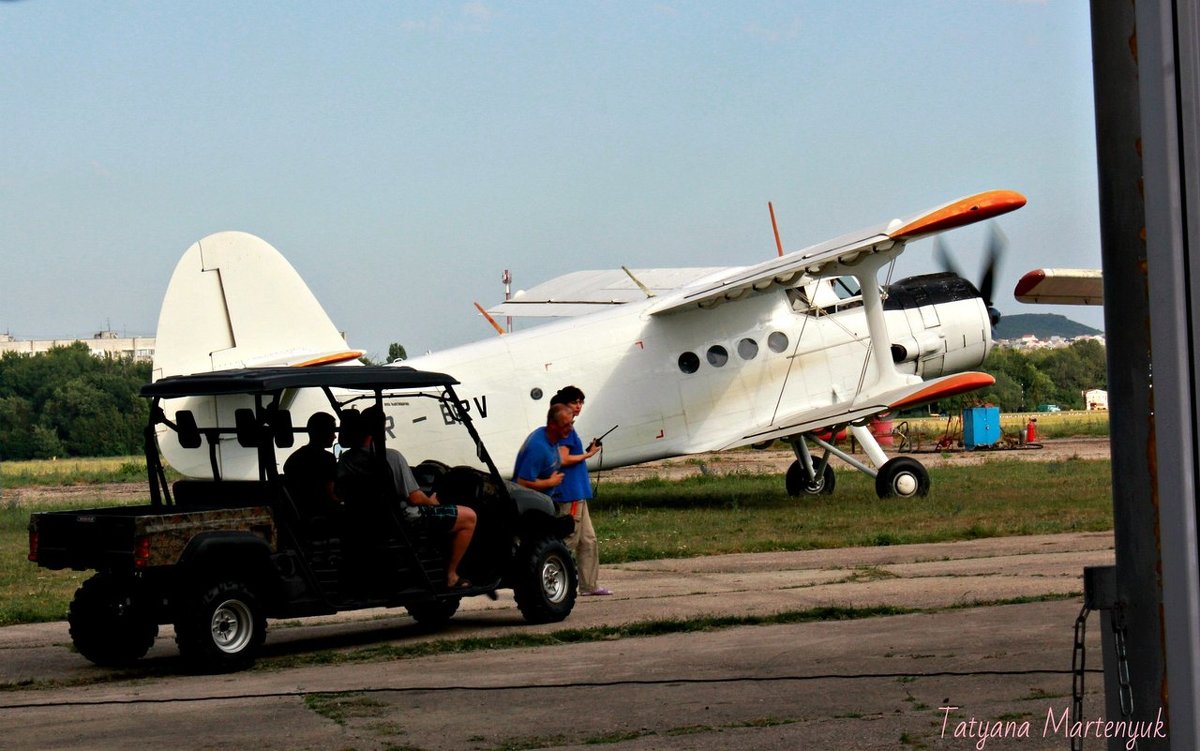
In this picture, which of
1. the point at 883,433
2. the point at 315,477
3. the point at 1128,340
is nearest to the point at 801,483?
the point at 315,477

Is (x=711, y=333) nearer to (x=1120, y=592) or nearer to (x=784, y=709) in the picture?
(x=784, y=709)

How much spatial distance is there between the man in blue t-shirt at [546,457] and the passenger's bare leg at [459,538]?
172cm

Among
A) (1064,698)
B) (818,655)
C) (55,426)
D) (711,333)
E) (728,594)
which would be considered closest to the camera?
(1064,698)

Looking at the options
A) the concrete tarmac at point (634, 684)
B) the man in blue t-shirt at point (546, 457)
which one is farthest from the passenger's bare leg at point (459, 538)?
the man in blue t-shirt at point (546, 457)

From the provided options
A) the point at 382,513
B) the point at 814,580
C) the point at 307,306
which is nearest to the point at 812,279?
the point at 307,306

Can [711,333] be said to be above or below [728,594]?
above

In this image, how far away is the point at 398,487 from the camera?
390 inches

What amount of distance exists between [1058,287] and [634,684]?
11159 millimetres

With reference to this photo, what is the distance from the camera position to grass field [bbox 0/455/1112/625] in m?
15.6

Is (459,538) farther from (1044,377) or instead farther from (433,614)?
(1044,377)

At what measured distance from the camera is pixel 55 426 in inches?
3290

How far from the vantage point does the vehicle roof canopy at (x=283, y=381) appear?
916cm

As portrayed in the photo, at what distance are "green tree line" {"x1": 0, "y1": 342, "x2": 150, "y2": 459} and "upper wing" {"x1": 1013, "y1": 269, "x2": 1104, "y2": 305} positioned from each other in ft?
227

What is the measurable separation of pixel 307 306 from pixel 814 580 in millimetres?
10557
